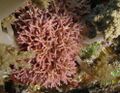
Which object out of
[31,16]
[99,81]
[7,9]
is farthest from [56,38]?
[7,9]

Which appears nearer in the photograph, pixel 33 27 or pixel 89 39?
pixel 33 27

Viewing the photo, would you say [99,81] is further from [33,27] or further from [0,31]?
[0,31]

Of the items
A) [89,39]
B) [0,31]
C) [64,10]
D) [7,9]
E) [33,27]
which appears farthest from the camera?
[89,39]

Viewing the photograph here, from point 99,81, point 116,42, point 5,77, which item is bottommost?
point 99,81

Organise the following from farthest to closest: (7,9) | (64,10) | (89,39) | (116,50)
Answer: (116,50), (89,39), (64,10), (7,9)

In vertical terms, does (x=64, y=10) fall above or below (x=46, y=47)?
above
